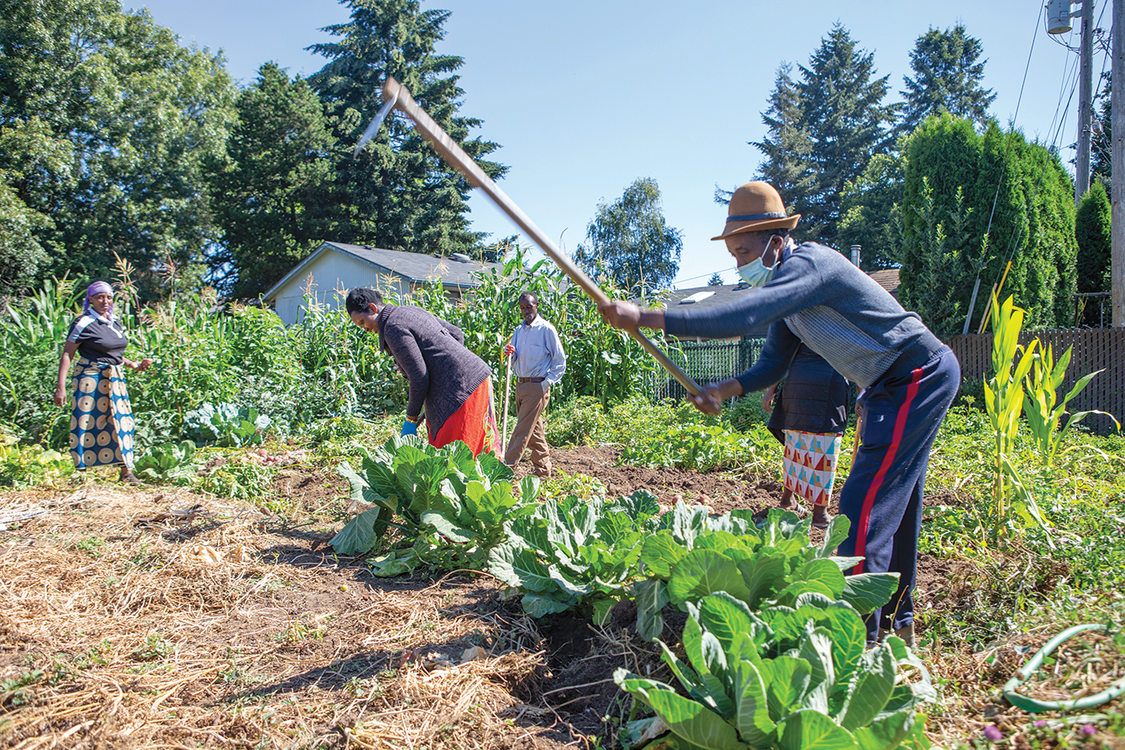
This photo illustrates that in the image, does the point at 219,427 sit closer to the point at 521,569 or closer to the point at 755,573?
the point at 521,569

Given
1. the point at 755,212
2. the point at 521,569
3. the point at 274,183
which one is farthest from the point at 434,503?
the point at 274,183

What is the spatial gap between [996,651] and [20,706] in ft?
9.85

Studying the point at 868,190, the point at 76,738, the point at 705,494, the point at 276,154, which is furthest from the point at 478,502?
the point at 868,190

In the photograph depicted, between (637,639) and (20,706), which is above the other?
(637,639)

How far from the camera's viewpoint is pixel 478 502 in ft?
9.17

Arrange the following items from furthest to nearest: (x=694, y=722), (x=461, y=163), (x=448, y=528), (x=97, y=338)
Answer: (x=97, y=338) < (x=448, y=528) < (x=461, y=163) < (x=694, y=722)

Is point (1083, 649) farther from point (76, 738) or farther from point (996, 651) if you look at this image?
point (76, 738)

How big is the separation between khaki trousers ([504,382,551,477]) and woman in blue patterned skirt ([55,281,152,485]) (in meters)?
3.23

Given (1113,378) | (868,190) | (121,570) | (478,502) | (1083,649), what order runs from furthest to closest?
(868,190) < (1113,378) < (121,570) < (478,502) < (1083,649)

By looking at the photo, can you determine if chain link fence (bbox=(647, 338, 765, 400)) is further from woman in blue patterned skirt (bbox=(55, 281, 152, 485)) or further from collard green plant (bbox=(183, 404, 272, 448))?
woman in blue patterned skirt (bbox=(55, 281, 152, 485))

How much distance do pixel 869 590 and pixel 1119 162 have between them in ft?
37.2

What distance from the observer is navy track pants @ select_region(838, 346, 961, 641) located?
7.32ft

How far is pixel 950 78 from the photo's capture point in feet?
124

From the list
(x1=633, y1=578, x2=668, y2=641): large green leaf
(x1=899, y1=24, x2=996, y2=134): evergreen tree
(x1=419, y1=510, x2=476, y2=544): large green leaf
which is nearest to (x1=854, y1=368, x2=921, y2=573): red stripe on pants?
(x1=633, y1=578, x2=668, y2=641): large green leaf
